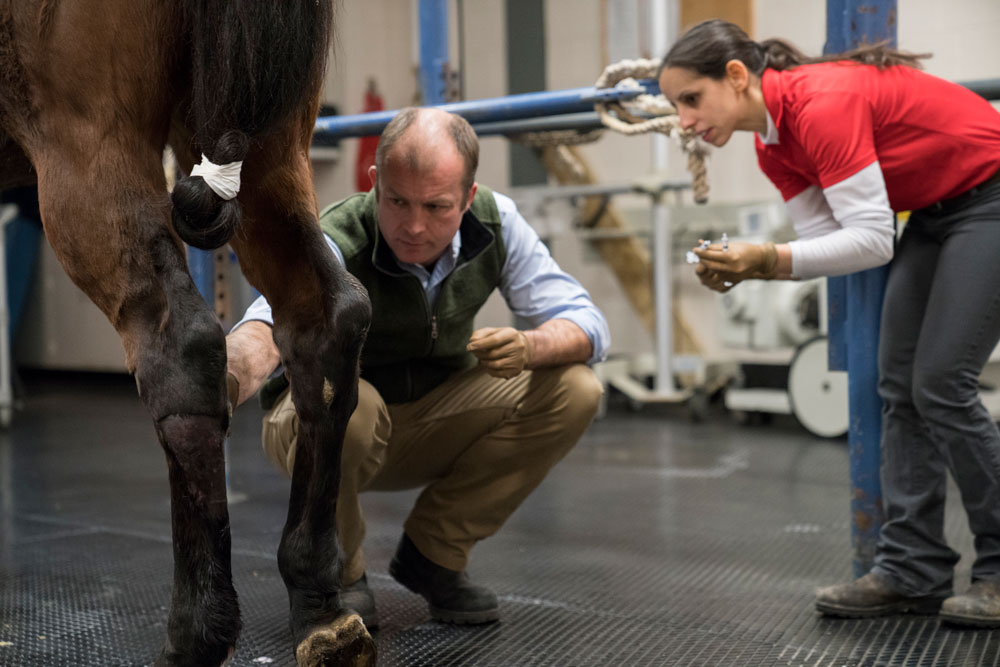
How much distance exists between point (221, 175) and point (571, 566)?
1269 millimetres

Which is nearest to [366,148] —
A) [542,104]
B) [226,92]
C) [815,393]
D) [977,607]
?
[815,393]

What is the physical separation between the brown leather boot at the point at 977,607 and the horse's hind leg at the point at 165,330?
1.10 metres

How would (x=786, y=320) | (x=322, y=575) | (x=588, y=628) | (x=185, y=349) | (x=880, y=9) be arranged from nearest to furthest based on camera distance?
(x=185, y=349) → (x=322, y=575) → (x=588, y=628) → (x=880, y=9) → (x=786, y=320)

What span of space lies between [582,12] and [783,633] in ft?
13.8

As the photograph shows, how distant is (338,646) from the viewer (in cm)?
111

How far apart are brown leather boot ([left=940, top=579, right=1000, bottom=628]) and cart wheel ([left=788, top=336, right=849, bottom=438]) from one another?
2.32 meters

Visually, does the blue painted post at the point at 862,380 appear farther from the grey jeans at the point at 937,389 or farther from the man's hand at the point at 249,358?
the man's hand at the point at 249,358

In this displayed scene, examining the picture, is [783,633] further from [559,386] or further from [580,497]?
[580,497]

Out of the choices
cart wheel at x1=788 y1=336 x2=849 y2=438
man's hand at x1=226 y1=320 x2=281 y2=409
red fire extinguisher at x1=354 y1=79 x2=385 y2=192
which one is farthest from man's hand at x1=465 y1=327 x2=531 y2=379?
red fire extinguisher at x1=354 y1=79 x2=385 y2=192

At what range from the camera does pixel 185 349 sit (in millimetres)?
989

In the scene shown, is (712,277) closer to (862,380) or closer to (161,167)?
(862,380)

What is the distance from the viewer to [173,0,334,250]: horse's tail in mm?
989

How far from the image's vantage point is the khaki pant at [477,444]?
1.62 m

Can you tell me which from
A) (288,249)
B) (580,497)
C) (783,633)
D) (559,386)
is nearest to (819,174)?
(559,386)
